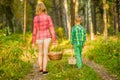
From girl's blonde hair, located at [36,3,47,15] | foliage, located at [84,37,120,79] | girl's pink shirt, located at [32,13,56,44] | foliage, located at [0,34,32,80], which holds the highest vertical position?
girl's blonde hair, located at [36,3,47,15]

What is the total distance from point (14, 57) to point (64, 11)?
17403 mm

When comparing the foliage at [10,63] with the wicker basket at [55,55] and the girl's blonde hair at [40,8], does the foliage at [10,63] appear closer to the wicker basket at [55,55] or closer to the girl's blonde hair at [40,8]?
the girl's blonde hair at [40,8]

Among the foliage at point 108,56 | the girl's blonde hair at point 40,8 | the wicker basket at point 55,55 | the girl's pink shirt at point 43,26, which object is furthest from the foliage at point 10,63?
the foliage at point 108,56

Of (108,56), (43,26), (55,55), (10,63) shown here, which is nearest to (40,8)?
(43,26)

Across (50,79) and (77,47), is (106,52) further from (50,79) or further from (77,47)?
(50,79)

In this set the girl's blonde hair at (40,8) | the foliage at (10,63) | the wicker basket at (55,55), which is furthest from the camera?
the wicker basket at (55,55)

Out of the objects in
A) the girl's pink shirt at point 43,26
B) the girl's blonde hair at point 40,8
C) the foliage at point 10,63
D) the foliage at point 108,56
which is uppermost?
the girl's blonde hair at point 40,8

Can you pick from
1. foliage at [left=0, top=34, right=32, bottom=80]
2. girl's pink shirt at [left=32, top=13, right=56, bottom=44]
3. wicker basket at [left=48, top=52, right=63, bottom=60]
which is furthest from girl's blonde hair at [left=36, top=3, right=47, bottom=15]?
wicker basket at [left=48, top=52, right=63, bottom=60]

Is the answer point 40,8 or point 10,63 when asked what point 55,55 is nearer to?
point 10,63

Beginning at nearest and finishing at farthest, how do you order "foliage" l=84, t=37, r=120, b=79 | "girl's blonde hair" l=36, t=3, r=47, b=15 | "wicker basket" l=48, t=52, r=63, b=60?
"girl's blonde hair" l=36, t=3, r=47, b=15
"foliage" l=84, t=37, r=120, b=79
"wicker basket" l=48, t=52, r=63, b=60

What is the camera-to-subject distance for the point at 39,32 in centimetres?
1091

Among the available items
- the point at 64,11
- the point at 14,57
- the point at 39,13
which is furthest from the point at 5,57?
the point at 64,11

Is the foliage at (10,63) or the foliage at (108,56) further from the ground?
the foliage at (10,63)

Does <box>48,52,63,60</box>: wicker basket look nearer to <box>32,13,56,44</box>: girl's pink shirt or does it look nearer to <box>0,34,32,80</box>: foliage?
<box>0,34,32,80</box>: foliage
